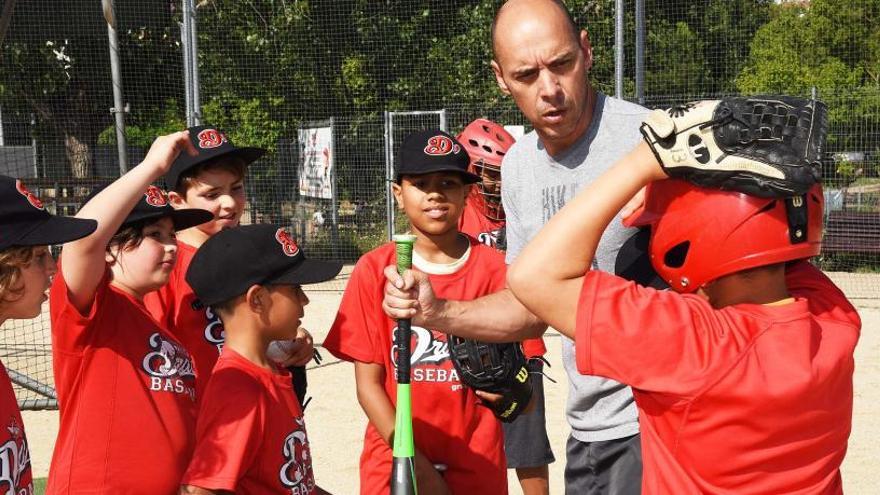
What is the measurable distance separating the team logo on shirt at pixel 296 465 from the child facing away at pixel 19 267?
2.61 ft

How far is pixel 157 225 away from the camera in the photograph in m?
3.62

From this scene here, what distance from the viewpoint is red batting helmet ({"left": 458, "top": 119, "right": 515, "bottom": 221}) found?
6.20m

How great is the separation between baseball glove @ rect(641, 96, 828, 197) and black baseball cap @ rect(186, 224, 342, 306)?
65.6 inches

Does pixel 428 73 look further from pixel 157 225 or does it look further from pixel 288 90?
pixel 157 225

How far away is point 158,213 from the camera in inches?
139

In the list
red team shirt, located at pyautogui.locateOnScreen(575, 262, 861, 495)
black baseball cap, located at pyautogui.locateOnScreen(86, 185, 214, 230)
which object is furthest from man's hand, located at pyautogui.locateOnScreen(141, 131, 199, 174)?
red team shirt, located at pyautogui.locateOnScreen(575, 262, 861, 495)

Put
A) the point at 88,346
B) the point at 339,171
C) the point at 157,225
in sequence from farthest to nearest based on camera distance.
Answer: the point at 339,171, the point at 157,225, the point at 88,346

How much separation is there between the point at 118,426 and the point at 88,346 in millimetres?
296

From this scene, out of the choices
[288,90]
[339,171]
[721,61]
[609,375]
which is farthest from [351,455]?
[721,61]

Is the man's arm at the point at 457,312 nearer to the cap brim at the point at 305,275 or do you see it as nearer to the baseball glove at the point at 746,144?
the cap brim at the point at 305,275

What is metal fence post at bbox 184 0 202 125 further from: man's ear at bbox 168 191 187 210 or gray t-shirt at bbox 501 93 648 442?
gray t-shirt at bbox 501 93 648 442

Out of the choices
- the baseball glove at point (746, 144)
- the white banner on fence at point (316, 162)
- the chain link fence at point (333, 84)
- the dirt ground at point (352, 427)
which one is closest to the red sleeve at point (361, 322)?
the baseball glove at point (746, 144)

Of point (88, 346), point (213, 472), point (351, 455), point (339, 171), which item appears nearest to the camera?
point (213, 472)

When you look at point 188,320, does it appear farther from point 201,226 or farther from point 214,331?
point 201,226
